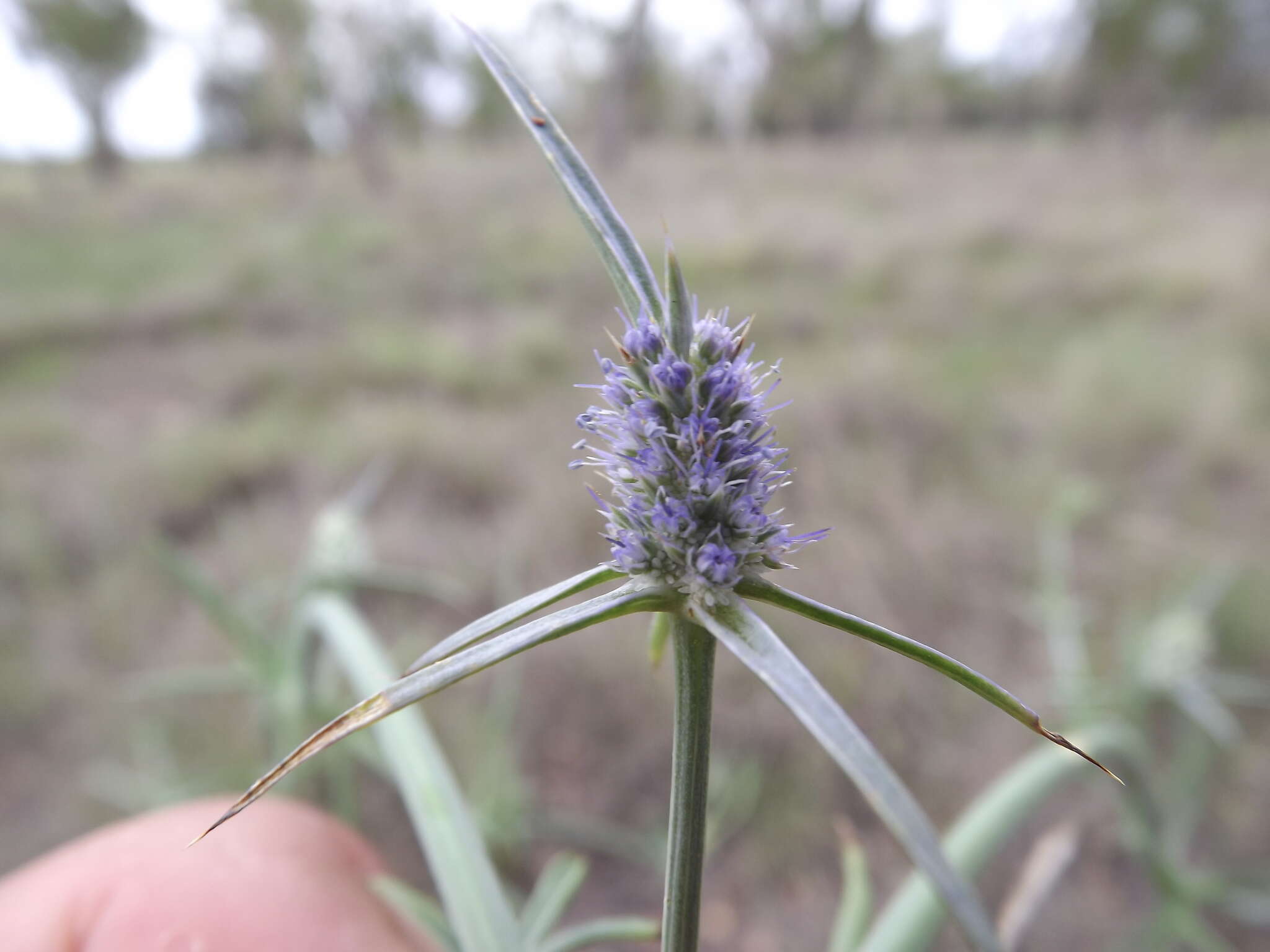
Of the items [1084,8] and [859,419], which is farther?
[1084,8]

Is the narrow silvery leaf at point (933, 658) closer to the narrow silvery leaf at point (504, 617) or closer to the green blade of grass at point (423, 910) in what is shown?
the narrow silvery leaf at point (504, 617)

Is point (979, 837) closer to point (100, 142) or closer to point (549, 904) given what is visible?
point (549, 904)

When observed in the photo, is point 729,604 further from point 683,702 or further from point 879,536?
point 879,536

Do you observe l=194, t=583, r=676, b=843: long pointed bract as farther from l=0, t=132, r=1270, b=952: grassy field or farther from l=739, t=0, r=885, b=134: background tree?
l=739, t=0, r=885, b=134: background tree

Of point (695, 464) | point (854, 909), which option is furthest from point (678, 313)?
point (854, 909)

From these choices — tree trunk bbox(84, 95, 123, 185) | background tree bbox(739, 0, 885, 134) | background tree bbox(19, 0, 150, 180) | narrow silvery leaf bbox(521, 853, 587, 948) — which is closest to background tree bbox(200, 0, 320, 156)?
background tree bbox(19, 0, 150, 180)

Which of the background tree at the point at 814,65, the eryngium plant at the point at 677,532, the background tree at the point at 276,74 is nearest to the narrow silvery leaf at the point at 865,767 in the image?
the eryngium plant at the point at 677,532

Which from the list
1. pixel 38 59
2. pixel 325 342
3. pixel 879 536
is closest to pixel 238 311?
pixel 325 342
